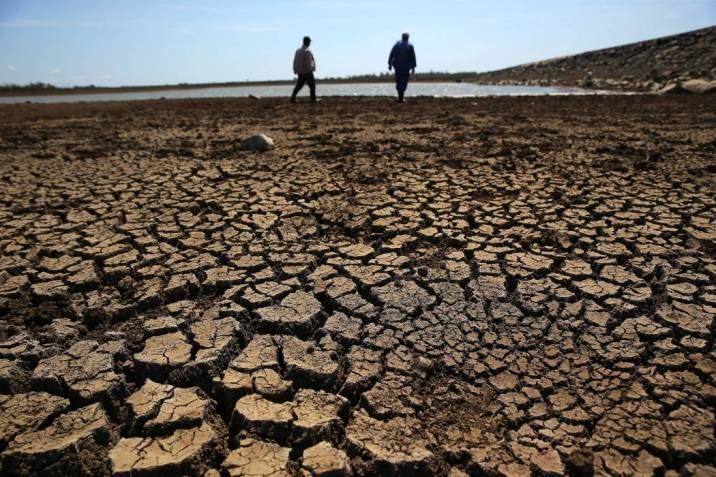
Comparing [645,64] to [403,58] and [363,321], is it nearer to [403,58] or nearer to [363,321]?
[403,58]

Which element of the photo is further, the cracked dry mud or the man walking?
the man walking

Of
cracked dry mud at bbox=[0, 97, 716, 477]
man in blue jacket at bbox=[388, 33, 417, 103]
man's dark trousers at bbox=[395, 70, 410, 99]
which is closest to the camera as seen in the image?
cracked dry mud at bbox=[0, 97, 716, 477]

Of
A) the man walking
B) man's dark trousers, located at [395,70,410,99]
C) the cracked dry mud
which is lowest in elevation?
the cracked dry mud

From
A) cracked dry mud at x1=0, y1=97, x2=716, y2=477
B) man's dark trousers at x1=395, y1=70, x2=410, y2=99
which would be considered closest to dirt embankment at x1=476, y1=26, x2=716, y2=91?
man's dark trousers at x1=395, y1=70, x2=410, y2=99

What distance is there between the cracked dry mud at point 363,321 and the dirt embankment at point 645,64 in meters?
14.1

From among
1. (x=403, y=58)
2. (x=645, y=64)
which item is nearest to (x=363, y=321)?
(x=403, y=58)

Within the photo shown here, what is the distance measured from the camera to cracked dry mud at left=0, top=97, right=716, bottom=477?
1443mm

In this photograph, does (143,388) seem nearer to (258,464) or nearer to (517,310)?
(258,464)

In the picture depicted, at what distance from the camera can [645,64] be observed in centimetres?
1964

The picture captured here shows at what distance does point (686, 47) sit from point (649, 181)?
67.6 feet

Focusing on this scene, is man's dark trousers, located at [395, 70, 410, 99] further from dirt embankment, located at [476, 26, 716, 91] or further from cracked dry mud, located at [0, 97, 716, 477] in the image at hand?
dirt embankment, located at [476, 26, 716, 91]

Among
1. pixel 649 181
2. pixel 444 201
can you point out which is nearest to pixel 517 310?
pixel 444 201

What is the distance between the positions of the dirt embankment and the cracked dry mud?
14.1 m

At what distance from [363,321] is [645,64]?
2336cm
